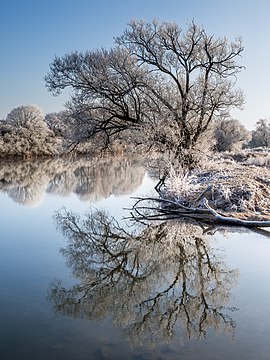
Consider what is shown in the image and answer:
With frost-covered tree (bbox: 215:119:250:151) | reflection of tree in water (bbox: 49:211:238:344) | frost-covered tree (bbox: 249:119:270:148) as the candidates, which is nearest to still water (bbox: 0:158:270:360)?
reflection of tree in water (bbox: 49:211:238:344)

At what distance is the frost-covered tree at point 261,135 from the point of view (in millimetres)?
51812

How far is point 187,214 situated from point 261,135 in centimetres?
4547

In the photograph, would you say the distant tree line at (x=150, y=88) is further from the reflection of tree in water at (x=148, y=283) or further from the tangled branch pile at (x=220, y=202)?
the reflection of tree in water at (x=148, y=283)

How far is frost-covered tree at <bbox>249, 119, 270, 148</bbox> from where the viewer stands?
170 feet

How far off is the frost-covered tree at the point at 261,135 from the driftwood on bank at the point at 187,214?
43035 mm

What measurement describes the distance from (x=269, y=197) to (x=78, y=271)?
6874 mm

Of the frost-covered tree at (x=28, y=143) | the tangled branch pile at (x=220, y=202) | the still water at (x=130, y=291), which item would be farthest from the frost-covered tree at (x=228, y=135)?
the still water at (x=130, y=291)

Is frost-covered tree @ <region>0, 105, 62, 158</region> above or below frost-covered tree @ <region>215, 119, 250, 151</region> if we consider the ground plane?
below

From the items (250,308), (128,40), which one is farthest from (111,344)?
(128,40)

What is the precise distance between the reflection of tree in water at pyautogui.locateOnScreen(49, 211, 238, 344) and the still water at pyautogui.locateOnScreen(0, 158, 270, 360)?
2 centimetres

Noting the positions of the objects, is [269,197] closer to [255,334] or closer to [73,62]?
[255,334]

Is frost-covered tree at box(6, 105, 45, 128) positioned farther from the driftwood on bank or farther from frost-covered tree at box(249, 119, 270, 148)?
the driftwood on bank

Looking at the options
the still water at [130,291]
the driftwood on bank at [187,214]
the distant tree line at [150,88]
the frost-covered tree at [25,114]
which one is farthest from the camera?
the frost-covered tree at [25,114]

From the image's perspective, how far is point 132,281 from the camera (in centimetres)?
610
